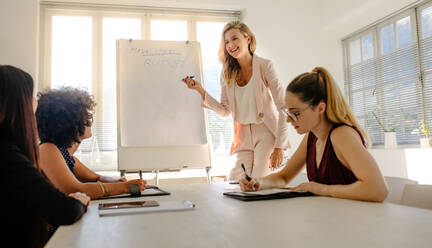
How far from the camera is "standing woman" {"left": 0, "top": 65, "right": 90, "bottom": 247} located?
2.70ft

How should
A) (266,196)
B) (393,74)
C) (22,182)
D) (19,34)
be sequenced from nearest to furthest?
(22,182)
(266,196)
(393,74)
(19,34)

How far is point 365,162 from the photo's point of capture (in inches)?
46.9

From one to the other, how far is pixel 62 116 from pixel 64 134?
85mm

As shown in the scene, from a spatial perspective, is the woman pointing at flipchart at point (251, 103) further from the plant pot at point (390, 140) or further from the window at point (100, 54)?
the window at point (100, 54)

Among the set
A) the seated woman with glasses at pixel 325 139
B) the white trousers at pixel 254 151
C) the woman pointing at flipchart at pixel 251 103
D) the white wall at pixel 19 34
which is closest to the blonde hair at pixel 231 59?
the woman pointing at flipchart at pixel 251 103

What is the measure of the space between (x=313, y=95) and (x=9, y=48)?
3608 millimetres

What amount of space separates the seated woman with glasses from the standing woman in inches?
28.7

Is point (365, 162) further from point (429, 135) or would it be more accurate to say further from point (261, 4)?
point (261, 4)

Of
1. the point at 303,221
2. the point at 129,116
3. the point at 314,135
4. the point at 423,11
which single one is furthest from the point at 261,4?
the point at 303,221

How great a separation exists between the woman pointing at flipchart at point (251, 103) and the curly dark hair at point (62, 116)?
0.97m

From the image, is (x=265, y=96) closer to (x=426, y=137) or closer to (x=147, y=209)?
(x=147, y=209)

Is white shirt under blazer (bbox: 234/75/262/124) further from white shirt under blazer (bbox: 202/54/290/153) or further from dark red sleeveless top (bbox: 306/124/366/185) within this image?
dark red sleeveless top (bbox: 306/124/366/185)

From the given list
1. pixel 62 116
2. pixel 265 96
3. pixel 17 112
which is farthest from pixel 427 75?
pixel 17 112

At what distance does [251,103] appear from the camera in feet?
7.76
